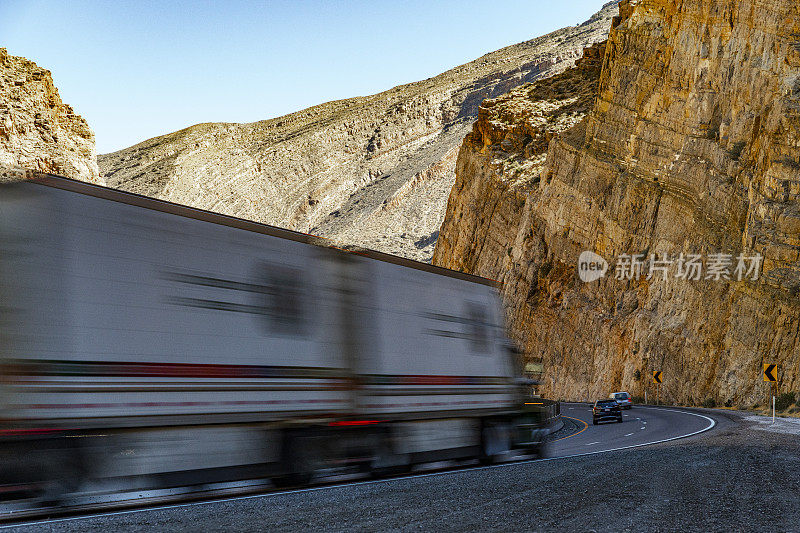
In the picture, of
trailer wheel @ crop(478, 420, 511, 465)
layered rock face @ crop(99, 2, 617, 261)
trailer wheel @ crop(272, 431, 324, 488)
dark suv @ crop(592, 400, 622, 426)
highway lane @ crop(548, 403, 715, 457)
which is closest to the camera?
trailer wheel @ crop(272, 431, 324, 488)

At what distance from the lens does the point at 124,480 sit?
971 centimetres

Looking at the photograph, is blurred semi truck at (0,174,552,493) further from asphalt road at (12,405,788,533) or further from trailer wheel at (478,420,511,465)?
asphalt road at (12,405,788,533)

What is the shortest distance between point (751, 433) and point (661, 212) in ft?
122

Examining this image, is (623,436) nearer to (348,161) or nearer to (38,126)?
(38,126)

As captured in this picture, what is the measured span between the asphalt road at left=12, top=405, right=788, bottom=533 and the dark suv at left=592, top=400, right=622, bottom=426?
65.9ft

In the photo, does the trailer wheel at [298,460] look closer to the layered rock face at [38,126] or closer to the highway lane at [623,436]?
the highway lane at [623,436]

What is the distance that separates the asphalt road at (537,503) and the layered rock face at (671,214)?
109 ft

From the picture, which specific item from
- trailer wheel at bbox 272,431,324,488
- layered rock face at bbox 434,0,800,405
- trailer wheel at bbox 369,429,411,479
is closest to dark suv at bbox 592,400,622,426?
layered rock face at bbox 434,0,800,405

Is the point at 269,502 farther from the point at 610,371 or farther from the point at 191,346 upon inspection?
the point at 610,371

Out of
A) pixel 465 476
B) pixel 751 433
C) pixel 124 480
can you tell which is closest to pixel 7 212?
pixel 124 480

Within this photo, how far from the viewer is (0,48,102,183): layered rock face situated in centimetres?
5497

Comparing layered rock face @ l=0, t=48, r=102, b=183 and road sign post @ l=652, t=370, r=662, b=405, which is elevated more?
A: layered rock face @ l=0, t=48, r=102, b=183

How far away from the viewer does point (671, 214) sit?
5562cm

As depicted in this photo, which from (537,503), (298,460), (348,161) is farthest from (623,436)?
(348,161)
